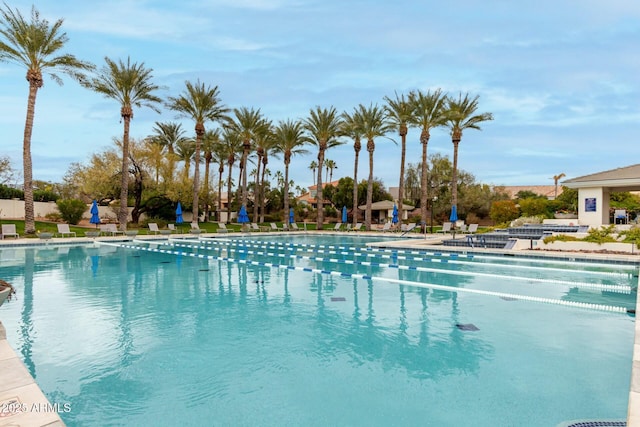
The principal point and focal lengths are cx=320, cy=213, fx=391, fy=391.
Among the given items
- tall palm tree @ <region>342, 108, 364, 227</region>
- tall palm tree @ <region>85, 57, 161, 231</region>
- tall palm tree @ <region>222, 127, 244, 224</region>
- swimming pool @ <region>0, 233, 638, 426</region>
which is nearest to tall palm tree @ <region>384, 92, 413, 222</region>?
tall palm tree @ <region>342, 108, 364, 227</region>

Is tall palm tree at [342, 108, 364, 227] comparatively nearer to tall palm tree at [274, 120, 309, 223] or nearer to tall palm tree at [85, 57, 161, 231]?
tall palm tree at [274, 120, 309, 223]

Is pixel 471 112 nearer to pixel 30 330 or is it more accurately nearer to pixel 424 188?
pixel 424 188

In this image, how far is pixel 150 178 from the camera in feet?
111

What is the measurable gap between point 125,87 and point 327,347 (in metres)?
25.7

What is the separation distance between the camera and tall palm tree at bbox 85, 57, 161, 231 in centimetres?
2495

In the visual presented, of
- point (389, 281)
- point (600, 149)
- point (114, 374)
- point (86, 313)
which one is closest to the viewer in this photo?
point (114, 374)

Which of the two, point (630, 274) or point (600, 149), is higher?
point (600, 149)

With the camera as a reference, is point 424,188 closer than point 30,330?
No

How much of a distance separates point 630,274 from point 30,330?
13.8 metres

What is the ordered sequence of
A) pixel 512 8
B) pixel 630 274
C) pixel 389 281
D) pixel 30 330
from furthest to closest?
pixel 512 8 < pixel 630 274 < pixel 389 281 < pixel 30 330

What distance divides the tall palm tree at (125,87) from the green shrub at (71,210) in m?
7.62

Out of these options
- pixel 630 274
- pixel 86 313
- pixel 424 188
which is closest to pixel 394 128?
pixel 424 188

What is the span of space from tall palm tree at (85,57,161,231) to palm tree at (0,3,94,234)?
6.63 ft

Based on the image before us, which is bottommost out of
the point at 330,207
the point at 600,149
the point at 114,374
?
the point at 114,374
